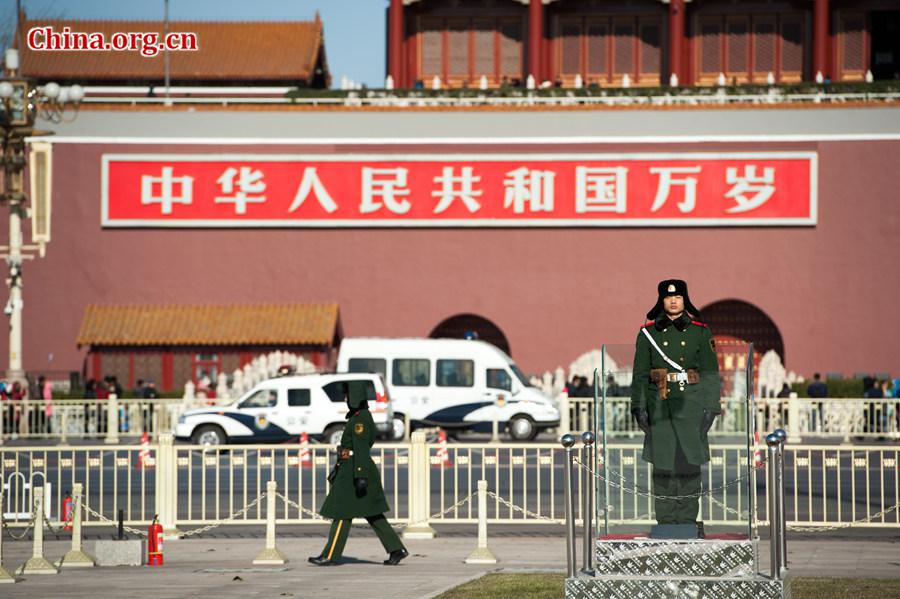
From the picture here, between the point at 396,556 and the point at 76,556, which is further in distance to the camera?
the point at 76,556

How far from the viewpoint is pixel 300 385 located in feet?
96.5

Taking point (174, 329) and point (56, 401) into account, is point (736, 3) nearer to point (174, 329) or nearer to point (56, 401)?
point (174, 329)

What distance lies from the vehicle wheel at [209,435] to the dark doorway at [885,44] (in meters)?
22.9

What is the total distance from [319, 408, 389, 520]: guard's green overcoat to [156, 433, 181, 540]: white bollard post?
2677 mm

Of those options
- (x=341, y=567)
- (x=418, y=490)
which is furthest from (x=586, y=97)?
(x=341, y=567)

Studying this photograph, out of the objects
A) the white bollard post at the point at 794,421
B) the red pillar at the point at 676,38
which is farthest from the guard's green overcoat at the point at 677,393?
the red pillar at the point at 676,38

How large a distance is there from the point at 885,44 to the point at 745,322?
10.1 m

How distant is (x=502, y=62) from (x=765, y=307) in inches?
448

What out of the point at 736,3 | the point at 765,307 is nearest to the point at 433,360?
the point at 765,307

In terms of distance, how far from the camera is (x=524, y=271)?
38.2 m

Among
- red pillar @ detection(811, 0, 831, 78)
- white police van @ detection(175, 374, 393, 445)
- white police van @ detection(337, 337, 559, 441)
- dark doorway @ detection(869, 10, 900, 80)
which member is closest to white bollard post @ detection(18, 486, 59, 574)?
white police van @ detection(175, 374, 393, 445)

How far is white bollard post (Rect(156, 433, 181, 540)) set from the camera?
642 inches

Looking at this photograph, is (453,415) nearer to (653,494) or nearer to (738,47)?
(738,47)

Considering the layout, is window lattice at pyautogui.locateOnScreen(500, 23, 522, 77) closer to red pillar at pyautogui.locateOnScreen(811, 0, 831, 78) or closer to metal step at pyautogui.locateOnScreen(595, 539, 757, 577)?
red pillar at pyautogui.locateOnScreen(811, 0, 831, 78)
